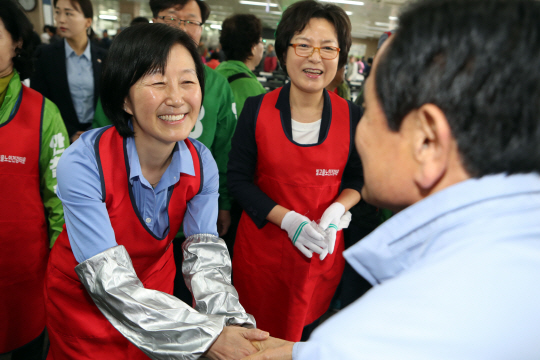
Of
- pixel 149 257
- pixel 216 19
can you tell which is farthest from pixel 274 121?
pixel 216 19

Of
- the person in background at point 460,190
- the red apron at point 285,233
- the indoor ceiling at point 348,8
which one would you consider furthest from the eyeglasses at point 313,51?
the indoor ceiling at point 348,8

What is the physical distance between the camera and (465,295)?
1.43 feet

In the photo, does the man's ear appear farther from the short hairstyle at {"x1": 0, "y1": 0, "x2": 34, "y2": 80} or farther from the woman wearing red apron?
the short hairstyle at {"x1": 0, "y1": 0, "x2": 34, "y2": 80}

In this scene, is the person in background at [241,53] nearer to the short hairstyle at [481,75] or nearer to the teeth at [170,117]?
the teeth at [170,117]

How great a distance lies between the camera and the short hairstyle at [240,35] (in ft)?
8.65

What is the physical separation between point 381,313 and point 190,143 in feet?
3.55

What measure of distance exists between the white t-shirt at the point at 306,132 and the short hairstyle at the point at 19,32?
48.0 inches

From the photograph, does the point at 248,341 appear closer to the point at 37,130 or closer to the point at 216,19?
the point at 37,130

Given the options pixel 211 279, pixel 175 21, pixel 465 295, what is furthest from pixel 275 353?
pixel 175 21

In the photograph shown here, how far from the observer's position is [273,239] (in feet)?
5.43

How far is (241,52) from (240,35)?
0.37ft

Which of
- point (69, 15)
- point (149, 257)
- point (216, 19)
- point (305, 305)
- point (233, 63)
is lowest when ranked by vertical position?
point (305, 305)

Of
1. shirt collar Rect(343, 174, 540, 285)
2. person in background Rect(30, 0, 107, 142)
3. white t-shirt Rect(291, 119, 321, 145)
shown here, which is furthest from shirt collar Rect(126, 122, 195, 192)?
person in background Rect(30, 0, 107, 142)

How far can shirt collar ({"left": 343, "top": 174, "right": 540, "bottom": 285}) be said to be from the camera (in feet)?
1.65
